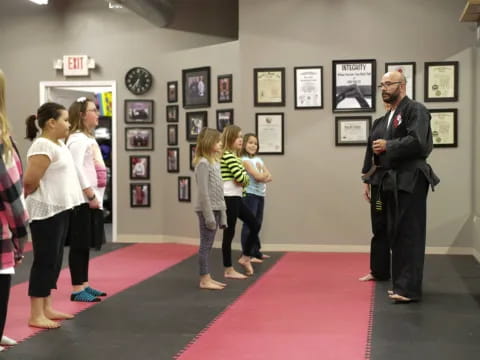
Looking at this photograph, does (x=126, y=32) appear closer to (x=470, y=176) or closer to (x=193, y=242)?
(x=193, y=242)

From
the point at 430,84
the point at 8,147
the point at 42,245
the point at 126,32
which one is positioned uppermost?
the point at 126,32

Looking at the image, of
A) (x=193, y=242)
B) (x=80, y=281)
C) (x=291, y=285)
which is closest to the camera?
(x=80, y=281)

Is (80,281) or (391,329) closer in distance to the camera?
(391,329)

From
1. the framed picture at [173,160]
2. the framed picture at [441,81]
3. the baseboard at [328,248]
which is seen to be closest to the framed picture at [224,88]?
the framed picture at [173,160]

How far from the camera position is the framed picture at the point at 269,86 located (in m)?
8.53

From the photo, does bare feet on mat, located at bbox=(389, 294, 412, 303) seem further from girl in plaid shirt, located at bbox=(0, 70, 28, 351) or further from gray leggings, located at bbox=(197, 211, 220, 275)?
girl in plaid shirt, located at bbox=(0, 70, 28, 351)

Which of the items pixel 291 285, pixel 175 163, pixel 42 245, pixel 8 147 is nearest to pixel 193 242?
pixel 175 163

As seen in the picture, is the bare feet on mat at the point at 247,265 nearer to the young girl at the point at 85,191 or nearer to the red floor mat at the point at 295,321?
the red floor mat at the point at 295,321

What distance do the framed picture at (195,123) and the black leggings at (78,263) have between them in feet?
13.0

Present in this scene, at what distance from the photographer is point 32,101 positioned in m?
9.74

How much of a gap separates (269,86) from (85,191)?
404 cm

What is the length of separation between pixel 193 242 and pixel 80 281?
3.89 meters

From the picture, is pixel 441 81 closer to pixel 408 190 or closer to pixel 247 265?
pixel 247 265

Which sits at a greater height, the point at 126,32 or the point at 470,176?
the point at 126,32
